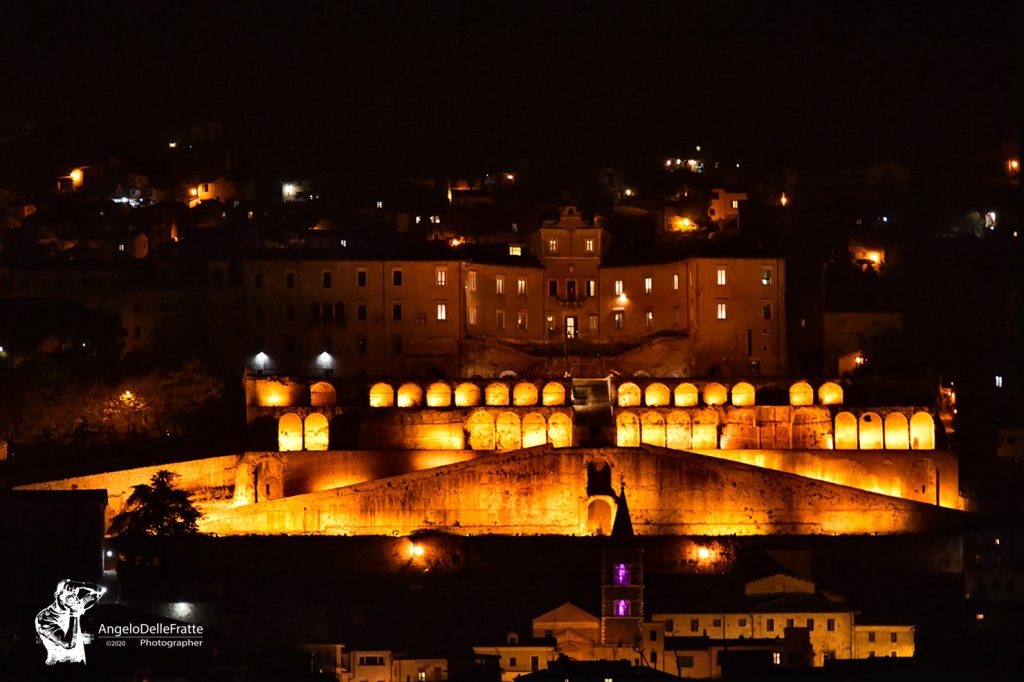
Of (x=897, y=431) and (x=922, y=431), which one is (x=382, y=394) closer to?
(x=897, y=431)

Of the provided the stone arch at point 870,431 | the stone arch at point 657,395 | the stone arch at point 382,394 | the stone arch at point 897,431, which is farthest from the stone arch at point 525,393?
the stone arch at point 897,431

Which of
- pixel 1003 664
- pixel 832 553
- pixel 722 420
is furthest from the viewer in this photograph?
pixel 722 420

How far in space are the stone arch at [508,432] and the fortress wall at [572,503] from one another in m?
3.53

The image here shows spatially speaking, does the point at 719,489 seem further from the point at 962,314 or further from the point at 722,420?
the point at 962,314

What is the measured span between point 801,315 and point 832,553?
48.4 feet

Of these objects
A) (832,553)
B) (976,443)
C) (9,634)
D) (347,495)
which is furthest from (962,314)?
(9,634)

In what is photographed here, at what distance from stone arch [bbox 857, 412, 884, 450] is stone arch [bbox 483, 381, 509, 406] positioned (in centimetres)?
1093

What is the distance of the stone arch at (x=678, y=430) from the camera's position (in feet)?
221

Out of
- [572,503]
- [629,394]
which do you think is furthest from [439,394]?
[572,503]

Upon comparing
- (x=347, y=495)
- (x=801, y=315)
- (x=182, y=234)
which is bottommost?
(x=347, y=495)

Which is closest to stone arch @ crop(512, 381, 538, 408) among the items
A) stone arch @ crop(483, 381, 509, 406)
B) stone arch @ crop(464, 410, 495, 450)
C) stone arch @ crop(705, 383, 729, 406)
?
stone arch @ crop(483, 381, 509, 406)

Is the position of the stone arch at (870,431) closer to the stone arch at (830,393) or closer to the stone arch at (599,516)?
the stone arch at (830,393)

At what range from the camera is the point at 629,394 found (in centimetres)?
6900

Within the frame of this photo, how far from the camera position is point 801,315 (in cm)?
7306
